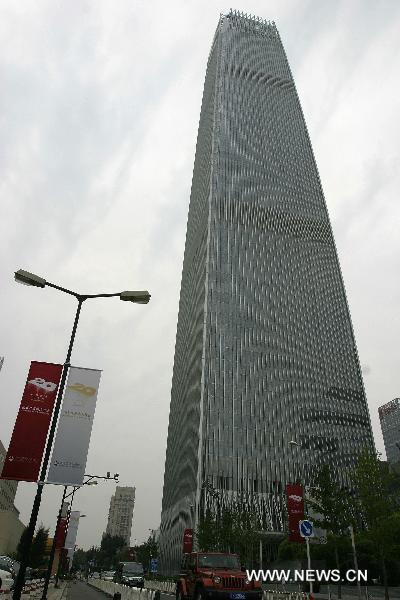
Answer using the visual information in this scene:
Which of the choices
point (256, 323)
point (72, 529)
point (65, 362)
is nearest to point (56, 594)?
point (72, 529)

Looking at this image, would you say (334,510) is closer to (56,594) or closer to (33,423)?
(56,594)

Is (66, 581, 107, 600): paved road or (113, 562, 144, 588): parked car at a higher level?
(113, 562, 144, 588): parked car

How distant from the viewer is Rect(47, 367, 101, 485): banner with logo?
13453mm

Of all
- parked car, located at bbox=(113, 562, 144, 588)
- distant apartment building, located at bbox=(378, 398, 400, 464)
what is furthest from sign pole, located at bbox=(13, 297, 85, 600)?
distant apartment building, located at bbox=(378, 398, 400, 464)

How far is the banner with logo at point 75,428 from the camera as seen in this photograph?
44.1ft

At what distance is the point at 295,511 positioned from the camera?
81.7 feet

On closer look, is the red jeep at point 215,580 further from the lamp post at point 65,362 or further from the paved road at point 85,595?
the paved road at point 85,595

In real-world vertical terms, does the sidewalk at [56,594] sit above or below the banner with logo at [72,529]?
below

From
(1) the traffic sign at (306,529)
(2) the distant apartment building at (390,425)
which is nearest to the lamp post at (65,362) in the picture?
(1) the traffic sign at (306,529)

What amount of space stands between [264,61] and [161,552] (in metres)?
158

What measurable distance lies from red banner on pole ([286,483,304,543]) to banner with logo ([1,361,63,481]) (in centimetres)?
1705

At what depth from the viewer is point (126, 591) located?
2094 cm

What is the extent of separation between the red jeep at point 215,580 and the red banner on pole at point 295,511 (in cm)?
876

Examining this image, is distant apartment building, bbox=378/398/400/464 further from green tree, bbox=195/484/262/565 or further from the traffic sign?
the traffic sign
